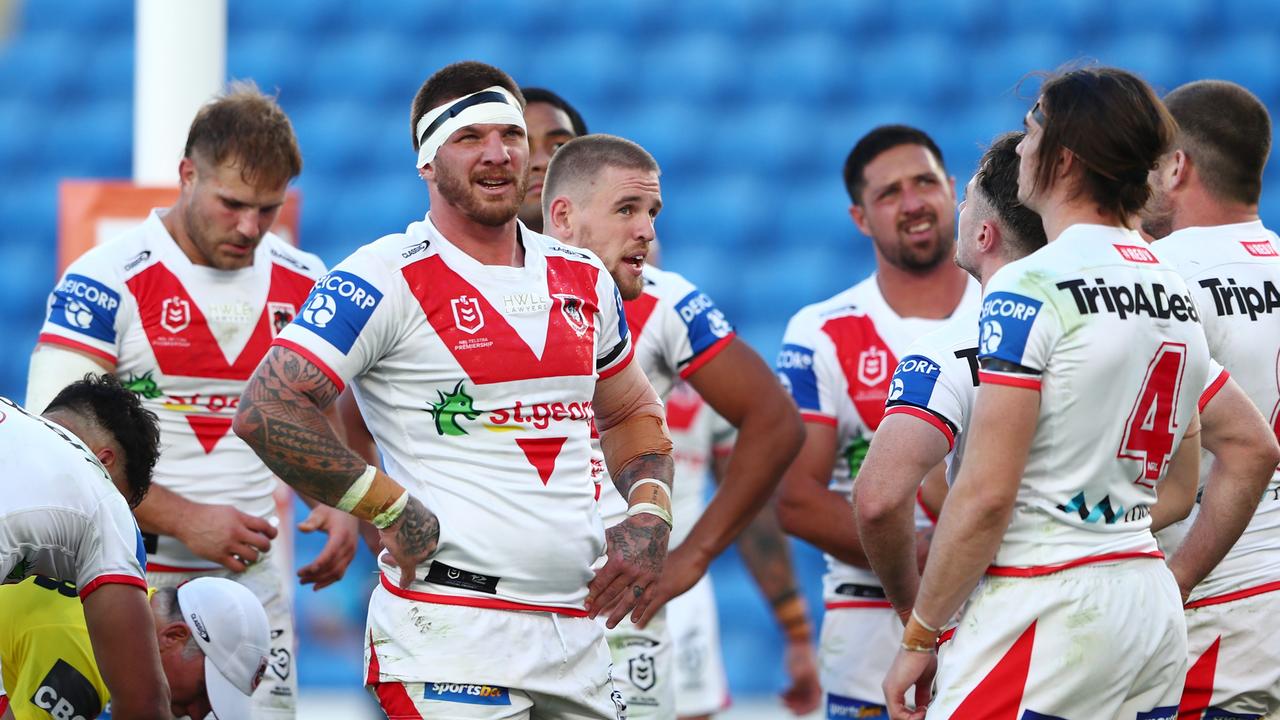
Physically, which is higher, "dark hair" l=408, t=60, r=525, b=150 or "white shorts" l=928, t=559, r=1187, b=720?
"dark hair" l=408, t=60, r=525, b=150

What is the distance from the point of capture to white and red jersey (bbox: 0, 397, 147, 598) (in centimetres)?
355

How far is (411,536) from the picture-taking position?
3.45m

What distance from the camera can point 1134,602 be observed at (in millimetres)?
3348

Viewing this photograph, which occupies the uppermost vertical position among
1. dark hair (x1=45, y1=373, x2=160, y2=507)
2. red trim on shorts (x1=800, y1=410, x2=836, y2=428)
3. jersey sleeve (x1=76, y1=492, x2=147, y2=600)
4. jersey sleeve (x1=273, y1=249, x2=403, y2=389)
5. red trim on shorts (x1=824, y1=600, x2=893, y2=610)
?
jersey sleeve (x1=273, y1=249, x2=403, y2=389)

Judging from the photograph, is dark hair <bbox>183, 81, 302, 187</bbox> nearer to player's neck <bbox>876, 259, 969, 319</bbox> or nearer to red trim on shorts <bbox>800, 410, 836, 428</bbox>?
red trim on shorts <bbox>800, 410, 836, 428</bbox>

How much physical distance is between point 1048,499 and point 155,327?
2.92 m

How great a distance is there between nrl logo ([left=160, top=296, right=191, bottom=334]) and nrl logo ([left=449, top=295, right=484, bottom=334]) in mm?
1745

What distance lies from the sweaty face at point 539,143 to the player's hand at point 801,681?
78.8 inches

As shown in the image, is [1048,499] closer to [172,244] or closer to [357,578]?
[172,244]

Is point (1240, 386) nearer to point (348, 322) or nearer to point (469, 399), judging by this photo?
point (469, 399)

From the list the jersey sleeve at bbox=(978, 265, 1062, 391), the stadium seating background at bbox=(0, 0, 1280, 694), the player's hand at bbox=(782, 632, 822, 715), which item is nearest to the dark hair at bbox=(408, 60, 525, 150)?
the jersey sleeve at bbox=(978, 265, 1062, 391)

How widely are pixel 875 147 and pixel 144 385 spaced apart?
266 centimetres

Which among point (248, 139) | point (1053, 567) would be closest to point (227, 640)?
point (248, 139)

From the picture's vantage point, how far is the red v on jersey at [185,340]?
5.02 meters
